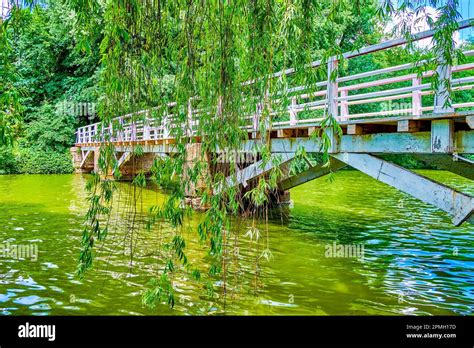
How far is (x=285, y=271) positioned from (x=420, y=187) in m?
2.48

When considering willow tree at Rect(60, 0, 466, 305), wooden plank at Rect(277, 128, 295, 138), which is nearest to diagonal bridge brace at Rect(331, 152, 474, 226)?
wooden plank at Rect(277, 128, 295, 138)

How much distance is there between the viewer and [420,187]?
7.77 meters

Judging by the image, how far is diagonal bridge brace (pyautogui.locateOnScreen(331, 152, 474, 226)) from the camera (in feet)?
23.4

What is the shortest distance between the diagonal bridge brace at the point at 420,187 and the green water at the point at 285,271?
3.67ft

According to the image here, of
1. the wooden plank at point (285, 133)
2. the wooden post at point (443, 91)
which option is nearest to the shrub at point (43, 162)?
the wooden plank at point (285, 133)

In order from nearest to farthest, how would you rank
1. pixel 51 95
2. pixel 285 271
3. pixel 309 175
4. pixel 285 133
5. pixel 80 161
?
pixel 285 271, pixel 285 133, pixel 309 175, pixel 80 161, pixel 51 95

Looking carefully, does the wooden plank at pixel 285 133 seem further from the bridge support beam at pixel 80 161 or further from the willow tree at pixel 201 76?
the bridge support beam at pixel 80 161

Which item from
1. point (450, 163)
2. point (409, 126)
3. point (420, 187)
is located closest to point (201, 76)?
point (409, 126)

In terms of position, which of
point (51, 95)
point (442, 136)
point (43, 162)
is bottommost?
point (43, 162)

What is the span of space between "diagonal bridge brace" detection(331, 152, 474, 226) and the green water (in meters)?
1.12

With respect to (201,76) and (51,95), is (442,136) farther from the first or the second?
(51,95)

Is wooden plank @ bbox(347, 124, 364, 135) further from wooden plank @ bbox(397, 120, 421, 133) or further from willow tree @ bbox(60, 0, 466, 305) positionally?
willow tree @ bbox(60, 0, 466, 305)
